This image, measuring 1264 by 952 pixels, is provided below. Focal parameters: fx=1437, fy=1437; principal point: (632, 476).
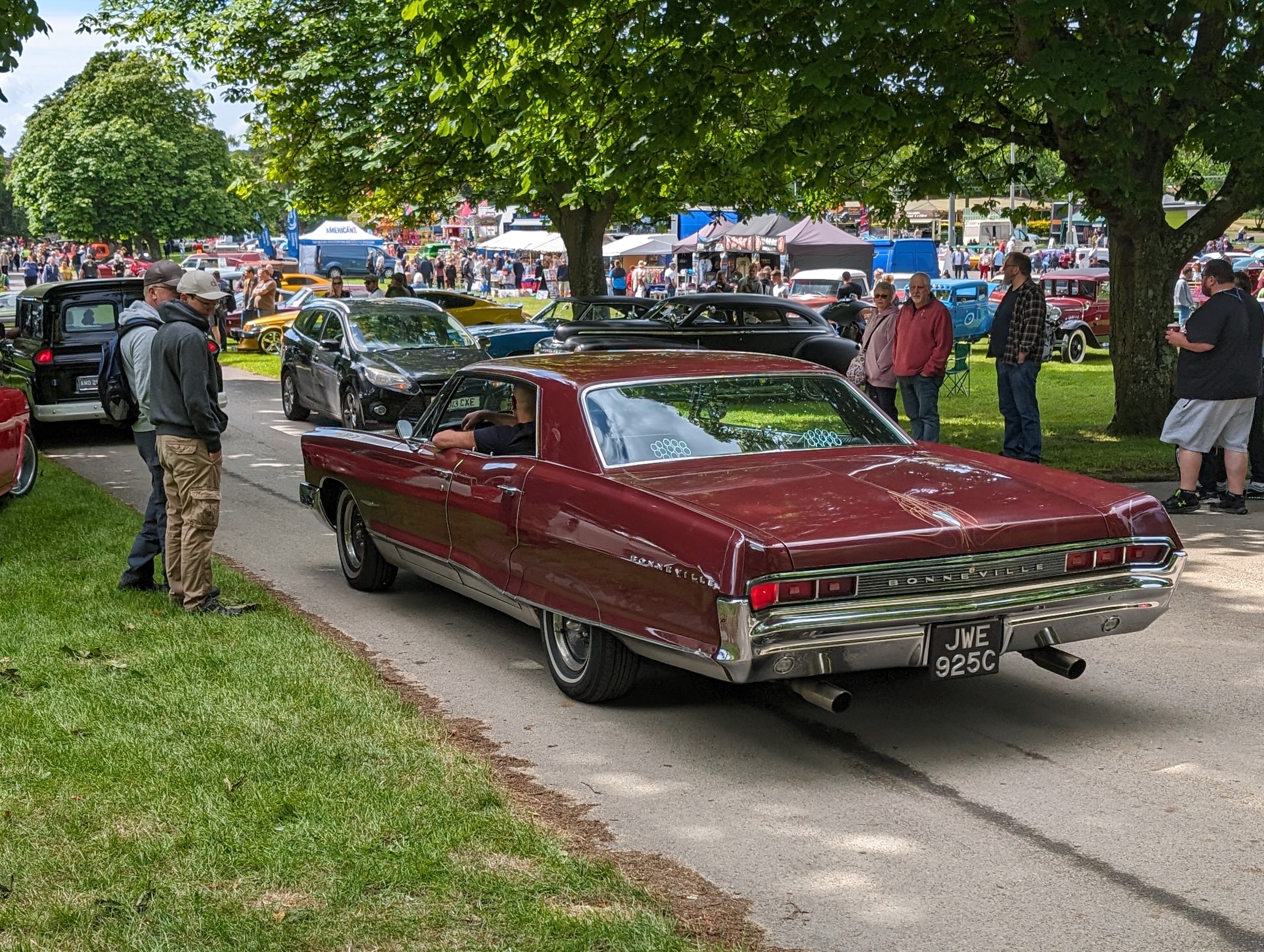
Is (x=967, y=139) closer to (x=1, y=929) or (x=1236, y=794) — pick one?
(x=1236, y=794)

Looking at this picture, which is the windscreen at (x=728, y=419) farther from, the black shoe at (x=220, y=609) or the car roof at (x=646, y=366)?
the black shoe at (x=220, y=609)

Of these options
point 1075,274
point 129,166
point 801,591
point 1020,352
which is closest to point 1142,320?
point 1020,352

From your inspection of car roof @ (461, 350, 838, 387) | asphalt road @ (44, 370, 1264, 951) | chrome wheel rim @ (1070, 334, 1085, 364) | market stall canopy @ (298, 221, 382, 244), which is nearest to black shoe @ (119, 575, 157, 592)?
asphalt road @ (44, 370, 1264, 951)

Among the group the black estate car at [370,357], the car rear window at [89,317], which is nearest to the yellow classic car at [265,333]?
the black estate car at [370,357]

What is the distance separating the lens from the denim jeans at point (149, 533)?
8.27 metres

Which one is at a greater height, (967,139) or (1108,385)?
(967,139)

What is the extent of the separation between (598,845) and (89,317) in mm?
13580

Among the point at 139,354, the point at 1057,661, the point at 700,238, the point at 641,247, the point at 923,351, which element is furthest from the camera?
the point at 641,247

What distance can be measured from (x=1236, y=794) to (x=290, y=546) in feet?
22.7

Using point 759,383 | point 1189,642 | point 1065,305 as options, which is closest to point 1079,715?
point 1189,642

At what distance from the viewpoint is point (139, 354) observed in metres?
8.24

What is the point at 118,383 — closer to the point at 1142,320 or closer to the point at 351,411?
the point at 351,411

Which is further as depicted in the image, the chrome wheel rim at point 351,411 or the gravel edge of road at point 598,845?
the chrome wheel rim at point 351,411

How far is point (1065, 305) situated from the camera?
29.4m
